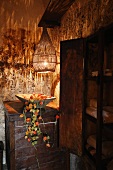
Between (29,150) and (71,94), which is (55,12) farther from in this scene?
(29,150)

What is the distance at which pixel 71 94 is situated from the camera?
1606mm

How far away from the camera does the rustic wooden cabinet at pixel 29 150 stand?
1.81 m

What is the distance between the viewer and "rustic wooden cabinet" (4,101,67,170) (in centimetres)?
181

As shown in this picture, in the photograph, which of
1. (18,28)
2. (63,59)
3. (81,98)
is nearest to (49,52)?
(63,59)

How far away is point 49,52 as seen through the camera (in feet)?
7.52

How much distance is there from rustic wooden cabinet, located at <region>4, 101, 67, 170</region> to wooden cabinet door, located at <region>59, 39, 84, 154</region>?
0.86ft

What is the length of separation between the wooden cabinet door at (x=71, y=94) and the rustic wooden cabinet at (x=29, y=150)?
26 cm

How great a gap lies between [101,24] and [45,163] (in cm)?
166

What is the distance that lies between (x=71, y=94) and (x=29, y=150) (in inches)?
33.7

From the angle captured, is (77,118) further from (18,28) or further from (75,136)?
(18,28)

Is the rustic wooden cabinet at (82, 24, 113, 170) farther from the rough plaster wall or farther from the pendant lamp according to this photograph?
the pendant lamp

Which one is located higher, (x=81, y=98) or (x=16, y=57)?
(x=16, y=57)

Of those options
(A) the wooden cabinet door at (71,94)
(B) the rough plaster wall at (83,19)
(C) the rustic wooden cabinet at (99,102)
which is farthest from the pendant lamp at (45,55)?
(C) the rustic wooden cabinet at (99,102)

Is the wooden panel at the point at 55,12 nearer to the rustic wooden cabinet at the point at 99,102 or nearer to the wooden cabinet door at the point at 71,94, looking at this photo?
the wooden cabinet door at the point at 71,94
